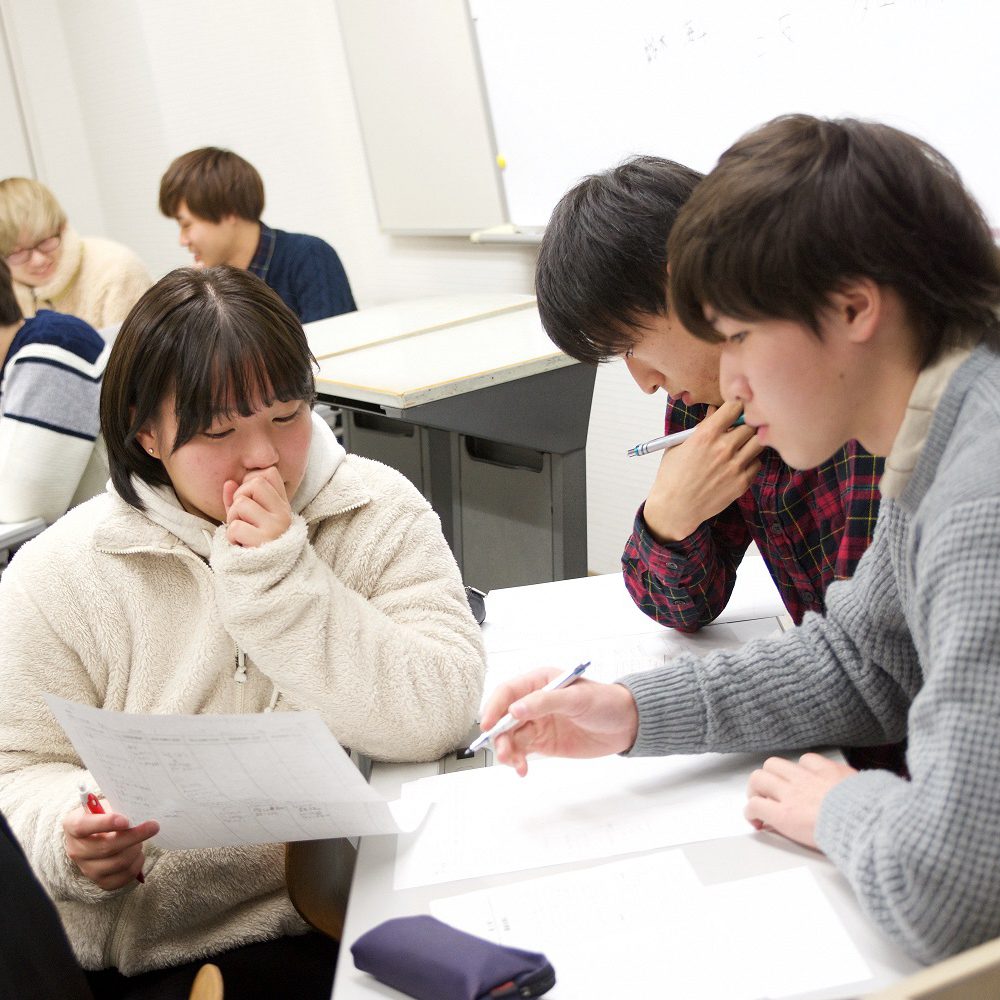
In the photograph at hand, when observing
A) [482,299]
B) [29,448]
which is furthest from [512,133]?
[29,448]

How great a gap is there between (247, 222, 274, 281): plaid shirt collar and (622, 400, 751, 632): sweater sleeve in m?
2.39

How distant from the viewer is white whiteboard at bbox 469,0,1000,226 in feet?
7.05

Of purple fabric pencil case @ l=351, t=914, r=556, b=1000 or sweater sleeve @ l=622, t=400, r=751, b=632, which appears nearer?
purple fabric pencil case @ l=351, t=914, r=556, b=1000

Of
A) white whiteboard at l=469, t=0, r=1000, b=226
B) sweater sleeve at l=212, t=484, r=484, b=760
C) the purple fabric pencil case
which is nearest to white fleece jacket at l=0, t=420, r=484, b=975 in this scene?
sweater sleeve at l=212, t=484, r=484, b=760

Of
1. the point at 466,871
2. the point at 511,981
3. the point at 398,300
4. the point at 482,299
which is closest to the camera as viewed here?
the point at 511,981

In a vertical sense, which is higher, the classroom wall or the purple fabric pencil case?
the classroom wall

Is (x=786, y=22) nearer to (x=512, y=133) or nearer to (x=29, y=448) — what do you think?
(x=512, y=133)

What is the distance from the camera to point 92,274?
3627 mm

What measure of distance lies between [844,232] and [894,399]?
0.47ft

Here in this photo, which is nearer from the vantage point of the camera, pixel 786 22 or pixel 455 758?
pixel 455 758

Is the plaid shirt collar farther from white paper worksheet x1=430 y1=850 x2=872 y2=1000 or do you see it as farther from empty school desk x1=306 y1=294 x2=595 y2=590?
white paper worksheet x1=430 y1=850 x2=872 y2=1000

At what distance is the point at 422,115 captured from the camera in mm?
3834

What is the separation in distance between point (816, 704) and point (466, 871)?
1.23 feet

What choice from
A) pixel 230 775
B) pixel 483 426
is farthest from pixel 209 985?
pixel 483 426
